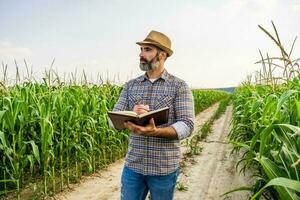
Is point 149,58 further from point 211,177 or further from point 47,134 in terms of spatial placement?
point 211,177

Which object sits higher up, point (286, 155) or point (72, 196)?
point (286, 155)

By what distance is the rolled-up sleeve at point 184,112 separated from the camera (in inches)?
100

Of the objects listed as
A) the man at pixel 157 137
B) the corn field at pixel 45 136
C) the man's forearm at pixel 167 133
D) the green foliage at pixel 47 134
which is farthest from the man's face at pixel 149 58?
the green foliage at pixel 47 134

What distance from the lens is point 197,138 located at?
942 cm

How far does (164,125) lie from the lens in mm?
2689

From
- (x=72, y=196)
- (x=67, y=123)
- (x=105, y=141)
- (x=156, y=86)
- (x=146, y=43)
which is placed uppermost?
(x=146, y=43)

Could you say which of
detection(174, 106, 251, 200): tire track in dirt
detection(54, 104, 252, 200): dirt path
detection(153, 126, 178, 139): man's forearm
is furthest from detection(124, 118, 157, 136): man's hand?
detection(54, 104, 252, 200): dirt path

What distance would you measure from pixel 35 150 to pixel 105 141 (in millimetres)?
2761

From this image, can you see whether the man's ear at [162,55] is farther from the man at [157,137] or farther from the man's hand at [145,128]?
the man's hand at [145,128]

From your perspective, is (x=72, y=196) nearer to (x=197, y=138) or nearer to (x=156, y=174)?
(x=156, y=174)

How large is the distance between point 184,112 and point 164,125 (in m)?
0.17

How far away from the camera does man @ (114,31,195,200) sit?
104 inches

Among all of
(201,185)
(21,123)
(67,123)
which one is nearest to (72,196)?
(67,123)

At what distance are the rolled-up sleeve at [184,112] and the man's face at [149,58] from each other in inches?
9.8
